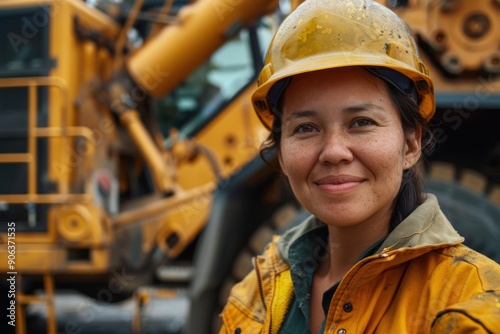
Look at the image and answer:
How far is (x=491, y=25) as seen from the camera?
3135 mm

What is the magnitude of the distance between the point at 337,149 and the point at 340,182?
2.9 inches

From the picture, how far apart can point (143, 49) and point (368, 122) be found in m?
3.19

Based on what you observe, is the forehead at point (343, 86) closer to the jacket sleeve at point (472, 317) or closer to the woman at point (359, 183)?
the woman at point (359, 183)

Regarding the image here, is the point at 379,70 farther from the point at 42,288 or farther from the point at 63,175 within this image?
the point at 42,288

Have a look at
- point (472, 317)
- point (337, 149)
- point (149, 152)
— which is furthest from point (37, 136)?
point (472, 317)

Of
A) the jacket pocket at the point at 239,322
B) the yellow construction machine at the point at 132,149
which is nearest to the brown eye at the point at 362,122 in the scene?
the jacket pocket at the point at 239,322

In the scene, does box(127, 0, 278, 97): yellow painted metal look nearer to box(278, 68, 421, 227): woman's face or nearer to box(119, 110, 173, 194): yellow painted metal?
box(119, 110, 173, 194): yellow painted metal

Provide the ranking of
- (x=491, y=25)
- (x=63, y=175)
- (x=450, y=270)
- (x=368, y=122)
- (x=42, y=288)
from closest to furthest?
(x=450, y=270), (x=368, y=122), (x=491, y=25), (x=63, y=175), (x=42, y=288)

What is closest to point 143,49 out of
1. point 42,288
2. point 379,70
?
point 42,288

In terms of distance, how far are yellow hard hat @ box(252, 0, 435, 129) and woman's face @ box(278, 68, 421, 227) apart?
0.11 ft

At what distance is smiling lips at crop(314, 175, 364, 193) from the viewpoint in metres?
1.30

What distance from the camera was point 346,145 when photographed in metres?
1.29

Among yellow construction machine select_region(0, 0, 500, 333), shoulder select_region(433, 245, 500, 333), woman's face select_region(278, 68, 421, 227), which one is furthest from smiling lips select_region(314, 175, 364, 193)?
yellow construction machine select_region(0, 0, 500, 333)

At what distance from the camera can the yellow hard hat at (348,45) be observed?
1.32 meters
